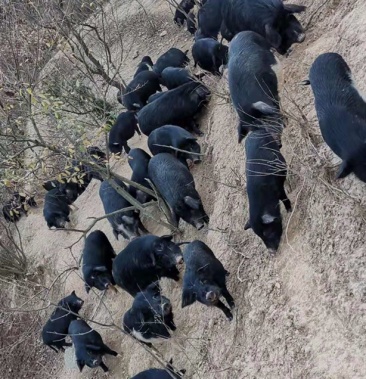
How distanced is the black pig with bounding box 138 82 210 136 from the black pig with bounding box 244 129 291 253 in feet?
10.7

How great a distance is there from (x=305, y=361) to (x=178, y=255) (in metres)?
2.74

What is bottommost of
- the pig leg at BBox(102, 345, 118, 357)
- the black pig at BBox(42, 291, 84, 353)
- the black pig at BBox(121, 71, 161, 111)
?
the black pig at BBox(42, 291, 84, 353)

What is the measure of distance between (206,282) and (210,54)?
4.54 m

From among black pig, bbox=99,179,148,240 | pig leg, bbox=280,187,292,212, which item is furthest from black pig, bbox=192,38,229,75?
pig leg, bbox=280,187,292,212

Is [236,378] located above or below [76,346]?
above

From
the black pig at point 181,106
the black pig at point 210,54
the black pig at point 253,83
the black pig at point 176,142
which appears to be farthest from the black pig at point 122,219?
the black pig at point 253,83

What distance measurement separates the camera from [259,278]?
5.80 m

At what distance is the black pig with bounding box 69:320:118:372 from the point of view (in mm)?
8070

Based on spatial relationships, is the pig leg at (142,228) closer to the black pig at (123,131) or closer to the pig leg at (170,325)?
the black pig at (123,131)

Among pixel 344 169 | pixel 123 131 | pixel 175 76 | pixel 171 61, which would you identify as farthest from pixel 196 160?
pixel 344 169

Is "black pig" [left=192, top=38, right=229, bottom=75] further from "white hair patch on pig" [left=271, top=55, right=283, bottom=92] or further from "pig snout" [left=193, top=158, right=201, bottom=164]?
"white hair patch on pig" [left=271, top=55, right=283, bottom=92]

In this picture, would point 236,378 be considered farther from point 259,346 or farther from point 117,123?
point 117,123

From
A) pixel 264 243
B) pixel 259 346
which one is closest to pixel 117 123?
pixel 264 243

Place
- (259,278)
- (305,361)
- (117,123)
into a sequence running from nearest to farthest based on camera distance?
(305,361)
(259,278)
(117,123)
